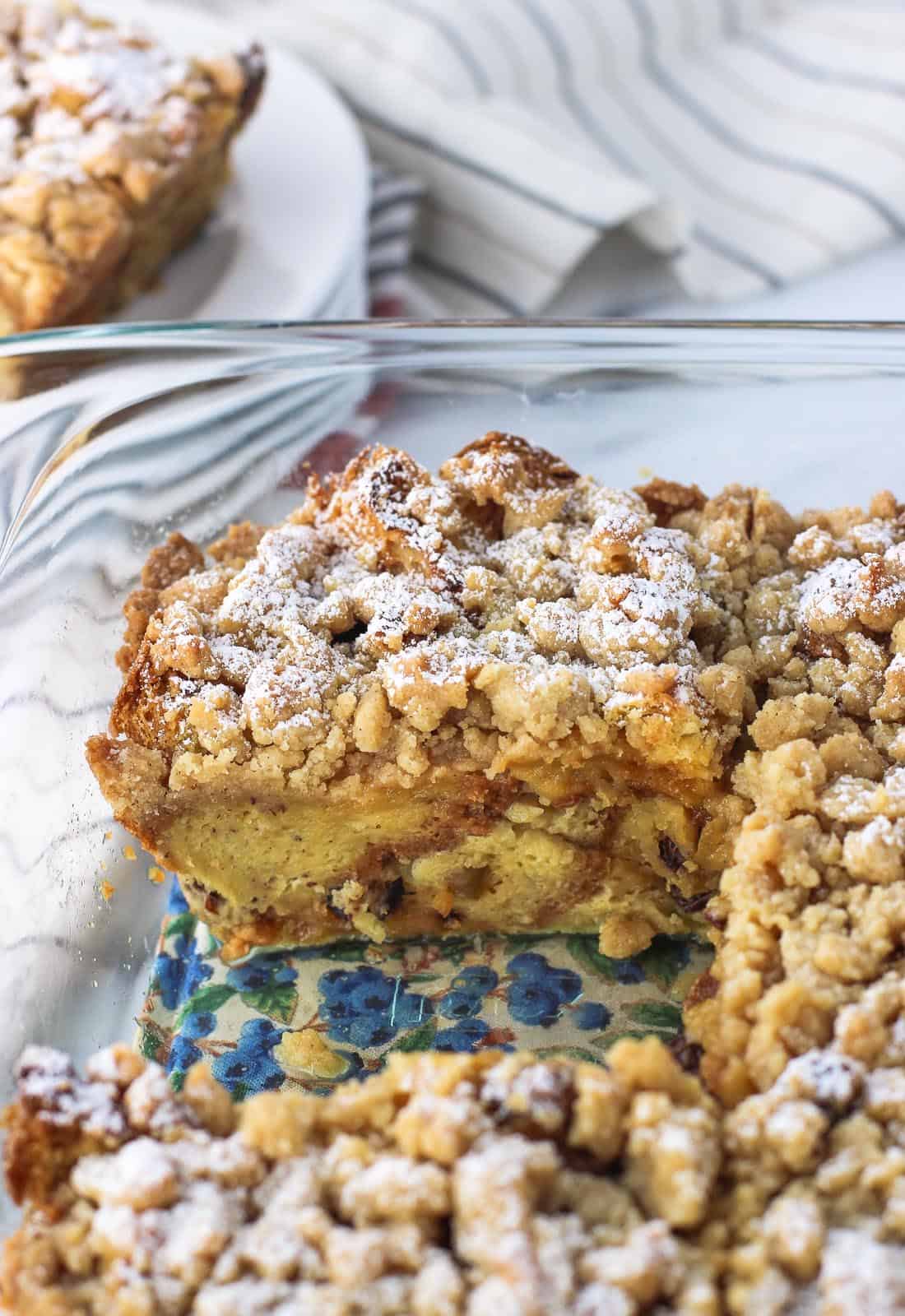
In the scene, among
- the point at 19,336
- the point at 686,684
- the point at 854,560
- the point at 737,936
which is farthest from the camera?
the point at 19,336

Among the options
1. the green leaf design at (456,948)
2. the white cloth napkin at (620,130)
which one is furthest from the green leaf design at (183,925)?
the white cloth napkin at (620,130)

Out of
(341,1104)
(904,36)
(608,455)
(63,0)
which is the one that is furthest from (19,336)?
(904,36)

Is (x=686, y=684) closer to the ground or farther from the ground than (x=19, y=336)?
closer to the ground

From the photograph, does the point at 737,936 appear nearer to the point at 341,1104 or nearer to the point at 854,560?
the point at 341,1104

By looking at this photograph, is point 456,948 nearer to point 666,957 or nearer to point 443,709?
point 666,957

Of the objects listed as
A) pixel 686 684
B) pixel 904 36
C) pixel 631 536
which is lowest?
→ pixel 686 684

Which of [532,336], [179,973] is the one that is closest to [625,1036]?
[179,973]
